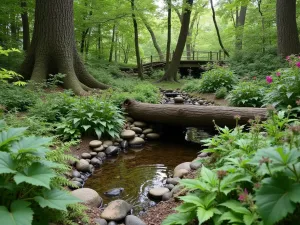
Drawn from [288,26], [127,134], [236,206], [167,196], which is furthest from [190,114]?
[288,26]

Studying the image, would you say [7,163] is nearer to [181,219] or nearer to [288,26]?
[181,219]

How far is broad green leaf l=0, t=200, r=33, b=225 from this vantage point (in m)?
1.56

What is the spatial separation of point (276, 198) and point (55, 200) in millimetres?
1493

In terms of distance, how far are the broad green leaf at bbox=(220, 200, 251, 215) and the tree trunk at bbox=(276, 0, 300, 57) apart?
963 cm

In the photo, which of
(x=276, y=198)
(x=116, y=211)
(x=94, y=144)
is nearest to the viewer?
(x=276, y=198)

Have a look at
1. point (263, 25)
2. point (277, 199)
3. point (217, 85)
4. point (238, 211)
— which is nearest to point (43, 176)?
point (238, 211)

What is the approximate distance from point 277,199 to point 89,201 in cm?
237

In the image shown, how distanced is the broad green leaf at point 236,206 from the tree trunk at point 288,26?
31.6ft

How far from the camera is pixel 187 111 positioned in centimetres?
603

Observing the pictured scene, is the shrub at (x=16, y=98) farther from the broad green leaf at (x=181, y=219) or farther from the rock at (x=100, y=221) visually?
the broad green leaf at (x=181, y=219)

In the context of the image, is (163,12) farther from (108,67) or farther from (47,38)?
(47,38)

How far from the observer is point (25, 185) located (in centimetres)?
201

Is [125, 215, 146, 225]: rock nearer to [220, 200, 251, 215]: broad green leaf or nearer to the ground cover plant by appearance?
the ground cover plant

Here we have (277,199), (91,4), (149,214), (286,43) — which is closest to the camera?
(277,199)
